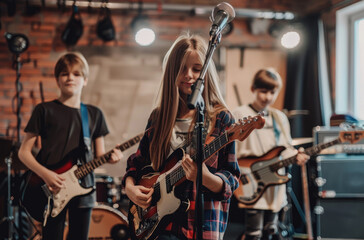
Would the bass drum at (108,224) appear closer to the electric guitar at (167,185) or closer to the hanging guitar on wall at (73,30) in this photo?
the electric guitar at (167,185)

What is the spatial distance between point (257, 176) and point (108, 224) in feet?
4.56

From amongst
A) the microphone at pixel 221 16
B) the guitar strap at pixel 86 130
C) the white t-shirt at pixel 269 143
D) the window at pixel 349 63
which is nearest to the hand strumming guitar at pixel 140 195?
the microphone at pixel 221 16

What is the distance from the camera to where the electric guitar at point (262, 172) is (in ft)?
11.8

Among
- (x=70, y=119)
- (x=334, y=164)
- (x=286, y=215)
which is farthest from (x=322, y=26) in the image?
(x=70, y=119)

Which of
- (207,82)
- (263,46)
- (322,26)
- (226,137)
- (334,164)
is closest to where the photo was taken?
(226,137)

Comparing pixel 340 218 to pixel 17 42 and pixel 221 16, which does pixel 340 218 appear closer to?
pixel 221 16

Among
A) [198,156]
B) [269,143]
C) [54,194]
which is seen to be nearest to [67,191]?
[54,194]

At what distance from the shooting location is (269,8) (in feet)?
19.0

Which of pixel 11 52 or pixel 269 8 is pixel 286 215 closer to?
pixel 269 8

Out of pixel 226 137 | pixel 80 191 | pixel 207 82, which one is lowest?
pixel 80 191

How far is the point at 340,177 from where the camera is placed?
14.3 ft

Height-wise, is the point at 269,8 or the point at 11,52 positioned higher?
the point at 269,8

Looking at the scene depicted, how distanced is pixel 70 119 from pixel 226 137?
61.0 inches

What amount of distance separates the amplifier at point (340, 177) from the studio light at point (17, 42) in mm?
3338
